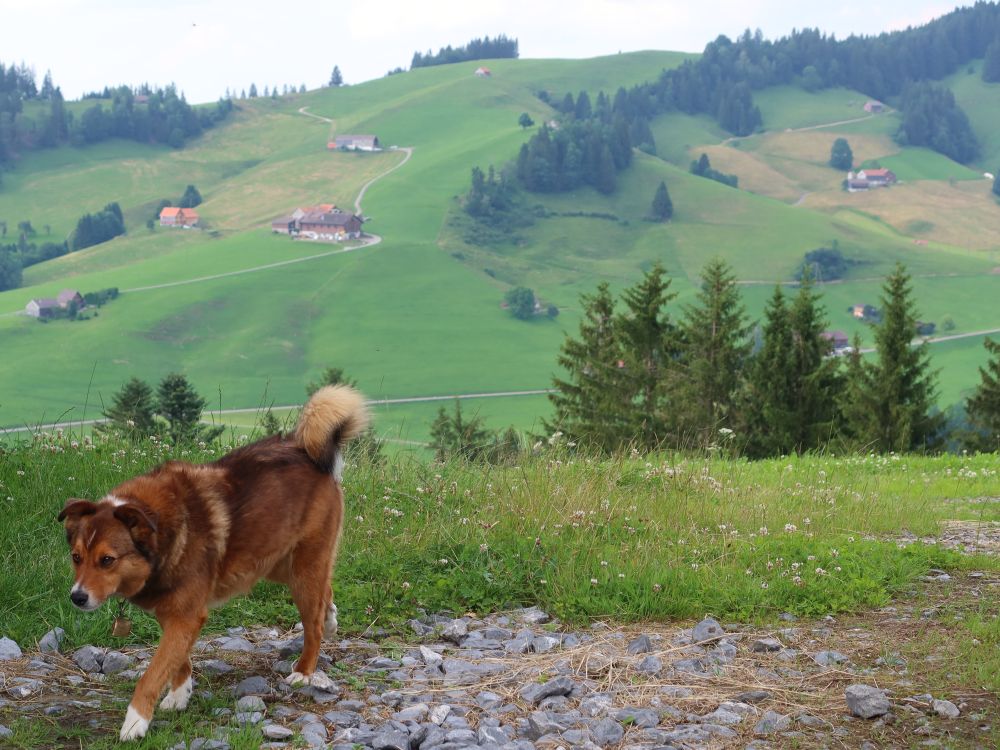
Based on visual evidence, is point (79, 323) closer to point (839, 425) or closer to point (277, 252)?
point (277, 252)

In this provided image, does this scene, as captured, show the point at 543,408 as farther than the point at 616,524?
Yes

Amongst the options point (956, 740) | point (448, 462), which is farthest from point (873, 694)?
point (448, 462)

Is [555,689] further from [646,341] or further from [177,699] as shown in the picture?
[646,341]

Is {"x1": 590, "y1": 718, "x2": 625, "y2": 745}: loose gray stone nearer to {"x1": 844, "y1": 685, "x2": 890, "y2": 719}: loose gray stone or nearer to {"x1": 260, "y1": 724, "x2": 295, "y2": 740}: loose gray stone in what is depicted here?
{"x1": 844, "y1": 685, "x2": 890, "y2": 719}: loose gray stone

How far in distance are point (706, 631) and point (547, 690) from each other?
5.32 ft

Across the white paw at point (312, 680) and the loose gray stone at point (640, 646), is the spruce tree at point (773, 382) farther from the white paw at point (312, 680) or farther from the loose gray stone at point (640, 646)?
the white paw at point (312, 680)

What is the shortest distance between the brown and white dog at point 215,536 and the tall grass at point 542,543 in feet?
3.70

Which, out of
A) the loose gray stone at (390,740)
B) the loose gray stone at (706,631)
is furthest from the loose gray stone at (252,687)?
the loose gray stone at (706,631)

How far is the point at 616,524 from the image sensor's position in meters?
9.59

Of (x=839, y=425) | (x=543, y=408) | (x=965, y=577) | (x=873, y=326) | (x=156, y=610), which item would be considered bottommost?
(x=543, y=408)

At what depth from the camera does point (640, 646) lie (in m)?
7.21

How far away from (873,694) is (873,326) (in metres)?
43.9

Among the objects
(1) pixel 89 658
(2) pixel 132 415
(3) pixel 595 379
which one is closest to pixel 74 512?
(1) pixel 89 658

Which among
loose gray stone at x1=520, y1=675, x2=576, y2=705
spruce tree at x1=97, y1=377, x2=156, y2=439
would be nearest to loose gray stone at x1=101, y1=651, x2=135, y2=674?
loose gray stone at x1=520, y1=675, x2=576, y2=705
